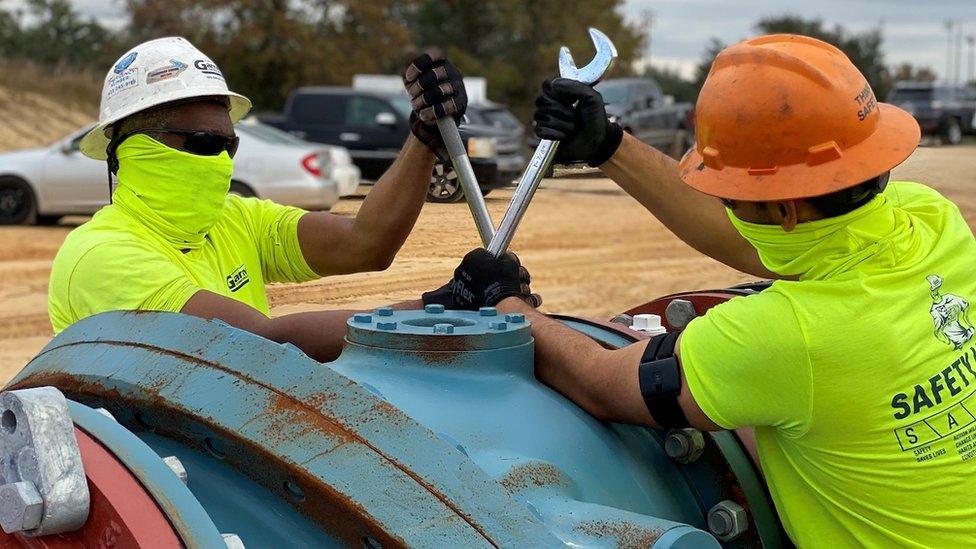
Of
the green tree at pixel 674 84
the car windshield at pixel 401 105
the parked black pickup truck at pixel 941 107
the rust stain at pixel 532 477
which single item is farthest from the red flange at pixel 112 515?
the green tree at pixel 674 84

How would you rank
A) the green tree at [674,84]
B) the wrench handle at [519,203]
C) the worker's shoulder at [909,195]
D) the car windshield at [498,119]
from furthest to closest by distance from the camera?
1. the green tree at [674,84]
2. the car windshield at [498,119]
3. the wrench handle at [519,203]
4. the worker's shoulder at [909,195]

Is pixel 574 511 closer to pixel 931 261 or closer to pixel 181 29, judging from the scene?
pixel 931 261

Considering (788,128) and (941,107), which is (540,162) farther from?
(941,107)

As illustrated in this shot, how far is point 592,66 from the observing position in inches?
107

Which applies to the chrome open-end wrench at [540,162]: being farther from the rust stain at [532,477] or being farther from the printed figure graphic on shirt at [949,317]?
the printed figure graphic on shirt at [949,317]

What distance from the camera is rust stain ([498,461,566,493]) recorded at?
69.2 inches

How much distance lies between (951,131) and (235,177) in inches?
1127

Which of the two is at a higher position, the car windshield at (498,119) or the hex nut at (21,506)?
the hex nut at (21,506)

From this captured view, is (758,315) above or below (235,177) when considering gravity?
above

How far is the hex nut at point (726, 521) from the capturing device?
2.04 m

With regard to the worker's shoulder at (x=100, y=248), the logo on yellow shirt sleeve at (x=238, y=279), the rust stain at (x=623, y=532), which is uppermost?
the rust stain at (x=623, y=532)

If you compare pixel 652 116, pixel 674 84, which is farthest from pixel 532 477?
pixel 674 84

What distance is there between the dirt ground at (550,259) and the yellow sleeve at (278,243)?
5 cm

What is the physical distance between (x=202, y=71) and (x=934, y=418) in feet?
6.32
